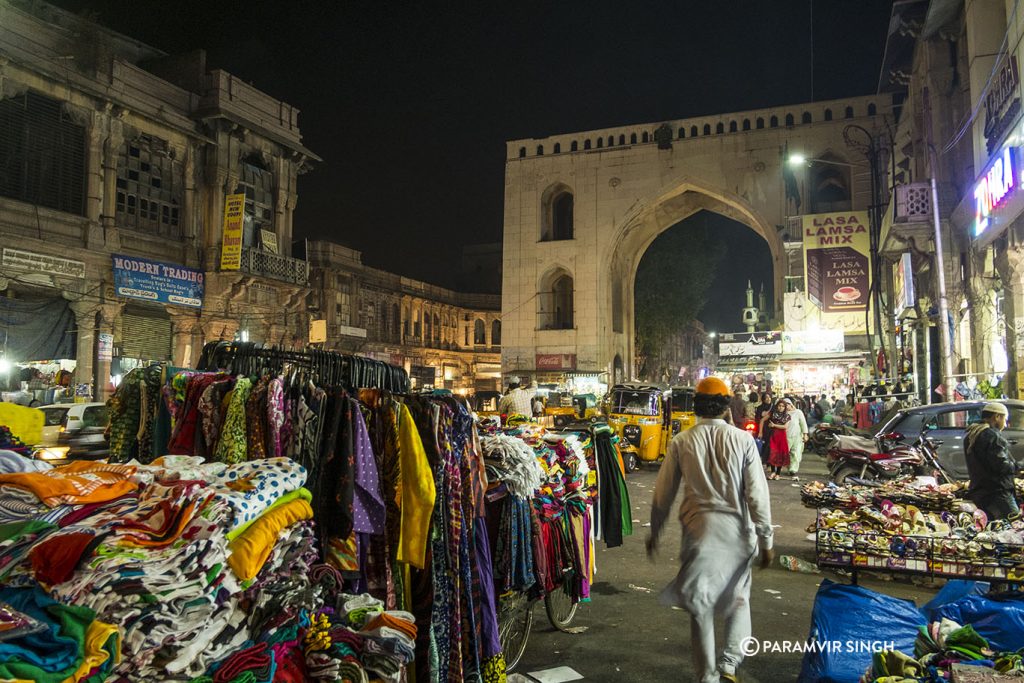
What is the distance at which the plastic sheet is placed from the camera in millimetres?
3678

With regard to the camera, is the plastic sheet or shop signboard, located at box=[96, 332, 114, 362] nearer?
the plastic sheet

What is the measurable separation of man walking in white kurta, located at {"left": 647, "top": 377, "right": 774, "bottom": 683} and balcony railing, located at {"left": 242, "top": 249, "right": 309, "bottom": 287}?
748 inches

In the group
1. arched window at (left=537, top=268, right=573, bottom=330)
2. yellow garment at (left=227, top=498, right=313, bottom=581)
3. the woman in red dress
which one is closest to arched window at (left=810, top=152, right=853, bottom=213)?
arched window at (left=537, top=268, right=573, bottom=330)

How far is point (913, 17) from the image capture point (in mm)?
17312

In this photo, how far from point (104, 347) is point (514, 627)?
1648 centimetres

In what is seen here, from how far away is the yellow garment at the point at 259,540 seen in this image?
2.42 meters

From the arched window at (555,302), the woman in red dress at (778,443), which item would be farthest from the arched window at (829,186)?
the woman in red dress at (778,443)

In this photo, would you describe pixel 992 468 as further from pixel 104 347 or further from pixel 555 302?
pixel 555 302

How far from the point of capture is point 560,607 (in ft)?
16.9

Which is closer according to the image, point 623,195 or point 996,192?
point 996,192

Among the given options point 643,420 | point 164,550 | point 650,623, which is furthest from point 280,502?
point 643,420

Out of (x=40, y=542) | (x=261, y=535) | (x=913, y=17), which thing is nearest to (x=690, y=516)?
(x=261, y=535)

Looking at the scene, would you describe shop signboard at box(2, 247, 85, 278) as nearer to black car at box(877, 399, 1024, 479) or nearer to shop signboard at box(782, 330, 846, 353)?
black car at box(877, 399, 1024, 479)

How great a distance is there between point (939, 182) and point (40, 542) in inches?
756
